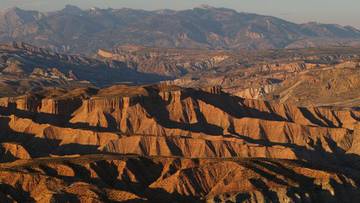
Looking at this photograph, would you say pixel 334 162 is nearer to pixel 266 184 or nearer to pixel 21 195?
pixel 266 184

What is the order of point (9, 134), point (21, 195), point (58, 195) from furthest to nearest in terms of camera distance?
1. point (9, 134)
2. point (21, 195)
3. point (58, 195)

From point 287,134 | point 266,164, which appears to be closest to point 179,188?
point 266,164

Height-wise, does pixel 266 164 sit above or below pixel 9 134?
above

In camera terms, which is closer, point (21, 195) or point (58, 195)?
point (58, 195)

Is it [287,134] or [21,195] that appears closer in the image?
[21,195]

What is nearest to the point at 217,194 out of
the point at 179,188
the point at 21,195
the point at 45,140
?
the point at 179,188

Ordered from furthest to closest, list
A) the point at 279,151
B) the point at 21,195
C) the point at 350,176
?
1. the point at 279,151
2. the point at 350,176
3. the point at 21,195

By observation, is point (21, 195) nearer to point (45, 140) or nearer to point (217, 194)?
point (217, 194)

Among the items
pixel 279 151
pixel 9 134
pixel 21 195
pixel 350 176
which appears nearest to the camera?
pixel 21 195

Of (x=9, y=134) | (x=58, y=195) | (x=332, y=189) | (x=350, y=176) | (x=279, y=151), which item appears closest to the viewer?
(x=58, y=195)
